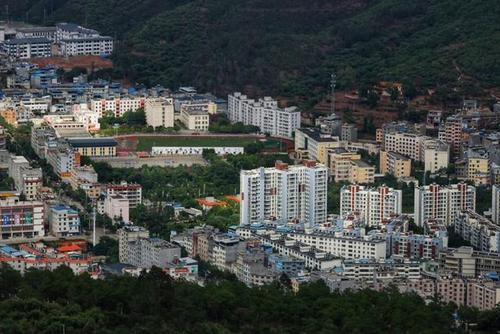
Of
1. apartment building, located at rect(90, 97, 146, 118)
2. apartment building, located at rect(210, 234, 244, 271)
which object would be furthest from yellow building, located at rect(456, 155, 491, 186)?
apartment building, located at rect(90, 97, 146, 118)

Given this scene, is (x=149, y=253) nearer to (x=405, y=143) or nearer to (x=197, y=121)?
(x=405, y=143)

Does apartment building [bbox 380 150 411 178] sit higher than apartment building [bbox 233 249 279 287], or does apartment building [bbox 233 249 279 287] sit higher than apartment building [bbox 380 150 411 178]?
apartment building [bbox 380 150 411 178]

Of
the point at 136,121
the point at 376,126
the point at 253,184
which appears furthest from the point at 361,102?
the point at 253,184

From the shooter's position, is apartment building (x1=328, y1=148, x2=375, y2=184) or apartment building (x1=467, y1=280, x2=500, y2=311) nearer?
apartment building (x1=467, y1=280, x2=500, y2=311)

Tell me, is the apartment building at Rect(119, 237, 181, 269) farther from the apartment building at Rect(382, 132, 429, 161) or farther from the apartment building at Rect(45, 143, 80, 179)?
the apartment building at Rect(382, 132, 429, 161)

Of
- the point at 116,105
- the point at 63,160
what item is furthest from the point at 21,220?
the point at 116,105

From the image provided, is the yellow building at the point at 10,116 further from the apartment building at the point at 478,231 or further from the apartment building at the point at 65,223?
the apartment building at the point at 478,231
